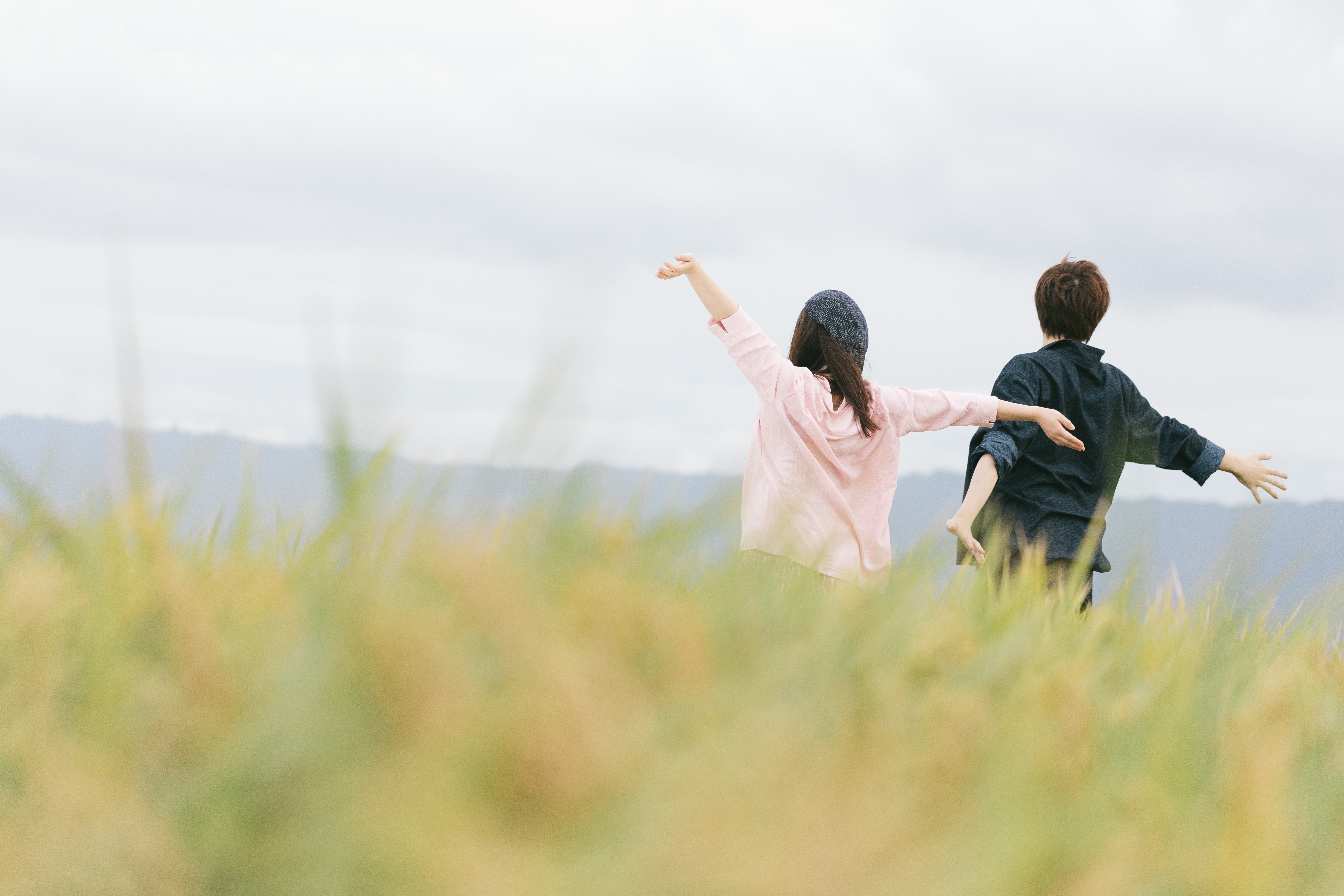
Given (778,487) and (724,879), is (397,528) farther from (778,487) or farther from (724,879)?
(778,487)

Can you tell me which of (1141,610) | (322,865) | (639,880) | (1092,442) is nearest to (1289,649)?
(1141,610)

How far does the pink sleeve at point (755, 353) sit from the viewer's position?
177 inches

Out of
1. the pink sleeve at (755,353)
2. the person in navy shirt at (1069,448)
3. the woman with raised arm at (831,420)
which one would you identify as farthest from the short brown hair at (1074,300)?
the pink sleeve at (755,353)

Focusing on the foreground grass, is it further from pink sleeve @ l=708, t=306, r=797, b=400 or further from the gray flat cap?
the gray flat cap

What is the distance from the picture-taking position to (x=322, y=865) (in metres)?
1.20

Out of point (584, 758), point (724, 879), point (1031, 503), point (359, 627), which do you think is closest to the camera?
point (724, 879)

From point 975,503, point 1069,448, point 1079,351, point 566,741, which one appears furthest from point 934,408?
point 566,741

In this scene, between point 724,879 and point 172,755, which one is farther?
point 172,755

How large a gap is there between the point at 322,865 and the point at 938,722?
972mm

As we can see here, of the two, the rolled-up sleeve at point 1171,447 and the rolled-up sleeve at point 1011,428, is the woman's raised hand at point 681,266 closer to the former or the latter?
the rolled-up sleeve at point 1011,428

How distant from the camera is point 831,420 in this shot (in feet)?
15.1

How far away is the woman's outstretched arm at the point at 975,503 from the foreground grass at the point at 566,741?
2449mm

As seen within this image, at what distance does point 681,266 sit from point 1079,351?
7.34ft

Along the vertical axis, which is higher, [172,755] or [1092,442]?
[1092,442]
